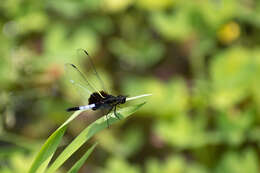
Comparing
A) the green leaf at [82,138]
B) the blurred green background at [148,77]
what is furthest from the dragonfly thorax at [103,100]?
the blurred green background at [148,77]

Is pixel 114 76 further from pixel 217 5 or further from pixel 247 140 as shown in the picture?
pixel 247 140

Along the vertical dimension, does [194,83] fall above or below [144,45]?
below

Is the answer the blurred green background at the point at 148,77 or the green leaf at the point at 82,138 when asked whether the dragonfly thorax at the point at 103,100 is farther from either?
the blurred green background at the point at 148,77

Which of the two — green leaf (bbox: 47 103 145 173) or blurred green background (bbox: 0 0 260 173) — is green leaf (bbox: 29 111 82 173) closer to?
green leaf (bbox: 47 103 145 173)

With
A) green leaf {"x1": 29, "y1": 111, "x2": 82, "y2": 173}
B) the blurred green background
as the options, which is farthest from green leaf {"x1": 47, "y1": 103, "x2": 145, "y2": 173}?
the blurred green background

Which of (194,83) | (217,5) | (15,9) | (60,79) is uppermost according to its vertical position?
(15,9)

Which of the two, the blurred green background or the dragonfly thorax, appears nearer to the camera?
the dragonfly thorax

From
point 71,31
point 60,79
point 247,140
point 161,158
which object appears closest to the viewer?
point 247,140

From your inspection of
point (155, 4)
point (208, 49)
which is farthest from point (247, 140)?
point (155, 4)
